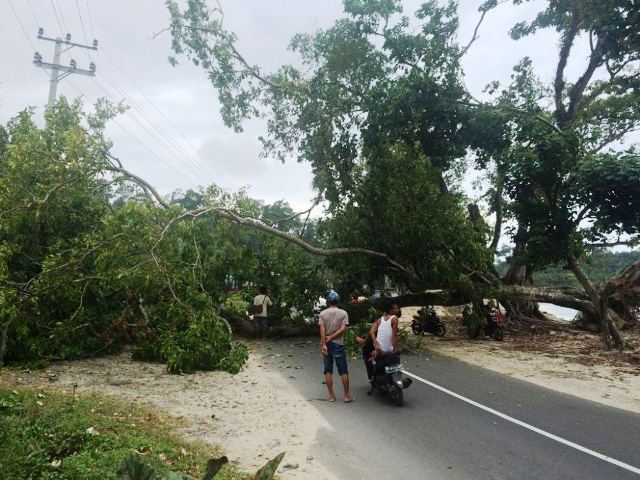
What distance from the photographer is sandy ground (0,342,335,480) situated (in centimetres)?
535

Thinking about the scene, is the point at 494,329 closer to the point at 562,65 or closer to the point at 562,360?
the point at 562,360

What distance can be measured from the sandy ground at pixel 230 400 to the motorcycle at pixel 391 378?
1159mm

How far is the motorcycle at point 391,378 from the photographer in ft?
23.9

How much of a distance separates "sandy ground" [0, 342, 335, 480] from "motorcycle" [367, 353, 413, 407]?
1159 mm

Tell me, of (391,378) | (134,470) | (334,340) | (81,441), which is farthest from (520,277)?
(134,470)

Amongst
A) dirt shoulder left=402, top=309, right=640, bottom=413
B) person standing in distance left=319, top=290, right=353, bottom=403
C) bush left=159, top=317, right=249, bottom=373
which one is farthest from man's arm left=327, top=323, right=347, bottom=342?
dirt shoulder left=402, top=309, right=640, bottom=413

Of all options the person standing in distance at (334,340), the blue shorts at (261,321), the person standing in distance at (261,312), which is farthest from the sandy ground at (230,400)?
the blue shorts at (261,321)

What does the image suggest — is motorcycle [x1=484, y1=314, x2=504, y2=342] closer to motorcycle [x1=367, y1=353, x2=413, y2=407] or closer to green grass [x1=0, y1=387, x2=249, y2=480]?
motorcycle [x1=367, y1=353, x2=413, y2=407]

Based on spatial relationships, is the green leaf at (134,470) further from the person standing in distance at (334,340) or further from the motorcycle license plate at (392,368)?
the motorcycle license plate at (392,368)

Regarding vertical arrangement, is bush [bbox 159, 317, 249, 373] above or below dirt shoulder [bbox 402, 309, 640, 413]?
above

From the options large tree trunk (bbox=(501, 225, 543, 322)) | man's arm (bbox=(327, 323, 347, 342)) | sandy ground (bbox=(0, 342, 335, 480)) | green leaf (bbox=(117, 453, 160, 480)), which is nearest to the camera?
green leaf (bbox=(117, 453, 160, 480))

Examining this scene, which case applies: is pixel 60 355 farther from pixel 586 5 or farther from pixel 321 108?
pixel 586 5

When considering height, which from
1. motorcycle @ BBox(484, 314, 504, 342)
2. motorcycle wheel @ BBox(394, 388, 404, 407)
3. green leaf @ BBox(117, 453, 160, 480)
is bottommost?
motorcycle wheel @ BBox(394, 388, 404, 407)

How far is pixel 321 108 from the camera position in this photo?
15125 millimetres
